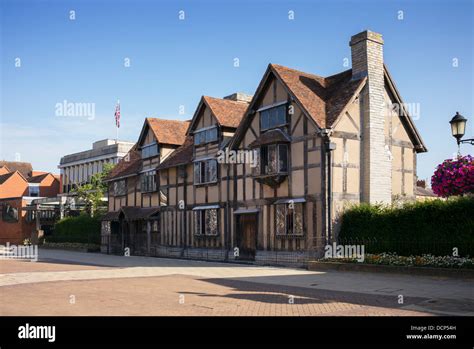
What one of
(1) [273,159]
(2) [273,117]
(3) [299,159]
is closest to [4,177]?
(2) [273,117]

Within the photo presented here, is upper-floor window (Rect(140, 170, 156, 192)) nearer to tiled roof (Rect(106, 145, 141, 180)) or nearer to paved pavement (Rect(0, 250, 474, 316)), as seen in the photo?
tiled roof (Rect(106, 145, 141, 180))

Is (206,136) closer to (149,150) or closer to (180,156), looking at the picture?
(180,156)

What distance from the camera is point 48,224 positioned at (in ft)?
185

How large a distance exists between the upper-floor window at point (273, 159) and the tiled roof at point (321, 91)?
2.42 meters

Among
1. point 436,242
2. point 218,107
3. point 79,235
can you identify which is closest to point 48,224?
point 79,235

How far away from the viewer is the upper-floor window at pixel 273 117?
2734 centimetres

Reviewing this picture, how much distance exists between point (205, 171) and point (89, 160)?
120ft

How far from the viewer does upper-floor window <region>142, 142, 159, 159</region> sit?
37.2 m

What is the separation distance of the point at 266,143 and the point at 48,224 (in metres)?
37.0

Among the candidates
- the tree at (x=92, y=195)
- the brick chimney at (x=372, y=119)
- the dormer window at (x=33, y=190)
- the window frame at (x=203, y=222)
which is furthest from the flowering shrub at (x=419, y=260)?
the dormer window at (x=33, y=190)

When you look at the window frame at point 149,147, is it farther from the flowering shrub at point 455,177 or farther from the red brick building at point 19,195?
the flowering shrub at point 455,177

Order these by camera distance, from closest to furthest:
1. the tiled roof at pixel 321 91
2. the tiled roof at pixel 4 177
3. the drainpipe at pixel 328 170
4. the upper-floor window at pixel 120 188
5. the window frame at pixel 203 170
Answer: the drainpipe at pixel 328 170
the tiled roof at pixel 321 91
the window frame at pixel 203 170
the upper-floor window at pixel 120 188
the tiled roof at pixel 4 177
